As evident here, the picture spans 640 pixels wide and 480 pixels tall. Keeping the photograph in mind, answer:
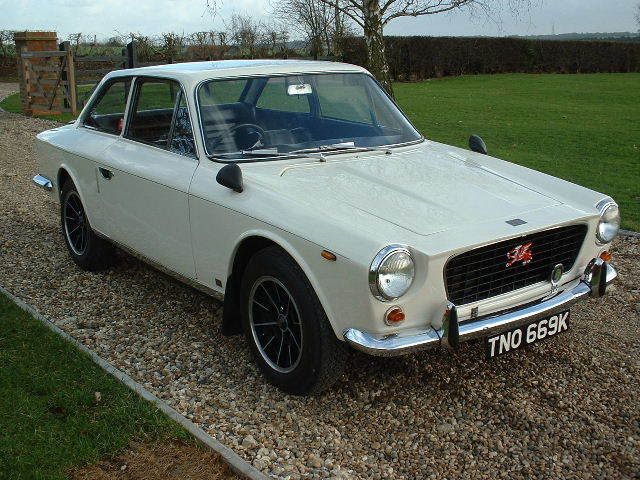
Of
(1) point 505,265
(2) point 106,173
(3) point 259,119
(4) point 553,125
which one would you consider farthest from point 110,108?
(4) point 553,125

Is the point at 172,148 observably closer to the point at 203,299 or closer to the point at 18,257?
the point at 203,299

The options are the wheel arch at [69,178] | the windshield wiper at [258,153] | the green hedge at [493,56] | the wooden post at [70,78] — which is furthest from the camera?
the green hedge at [493,56]

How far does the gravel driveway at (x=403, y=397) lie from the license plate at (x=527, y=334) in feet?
1.17

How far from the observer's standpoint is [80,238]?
19.8 feet

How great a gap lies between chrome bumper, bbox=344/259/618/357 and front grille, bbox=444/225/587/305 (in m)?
0.13

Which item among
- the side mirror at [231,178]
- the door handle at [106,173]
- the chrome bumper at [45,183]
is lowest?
the chrome bumper at [45,183]

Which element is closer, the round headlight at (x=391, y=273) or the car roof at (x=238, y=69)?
the round headlight at (x=391, y=273)

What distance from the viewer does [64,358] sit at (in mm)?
4242

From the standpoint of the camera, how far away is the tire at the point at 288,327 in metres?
3.53

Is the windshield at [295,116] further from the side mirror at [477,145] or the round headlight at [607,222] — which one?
the round headlight at [607,222]

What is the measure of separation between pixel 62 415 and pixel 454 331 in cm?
203

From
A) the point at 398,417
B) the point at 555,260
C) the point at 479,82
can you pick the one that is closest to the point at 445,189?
the point at 555,260

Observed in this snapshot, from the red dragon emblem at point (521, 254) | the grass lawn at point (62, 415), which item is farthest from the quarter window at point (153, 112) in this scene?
the red dragon emblem at point (521, 254)

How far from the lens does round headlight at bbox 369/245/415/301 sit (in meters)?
3.17
